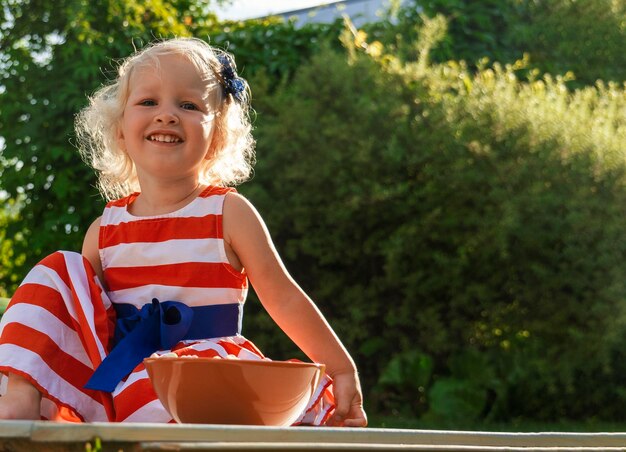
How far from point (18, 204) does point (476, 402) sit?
311 centimetres

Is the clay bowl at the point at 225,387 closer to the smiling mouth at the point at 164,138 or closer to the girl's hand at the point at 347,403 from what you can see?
the girl's hand at the point at 347,403

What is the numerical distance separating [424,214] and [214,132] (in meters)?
2.74

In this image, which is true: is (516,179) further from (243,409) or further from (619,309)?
(243,409)

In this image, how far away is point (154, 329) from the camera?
7.42 feet

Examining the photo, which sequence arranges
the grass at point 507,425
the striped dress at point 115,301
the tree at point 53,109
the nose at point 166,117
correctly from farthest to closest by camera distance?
the tree at point 53,109
the grass at point 507,425
the nose at point 166,117
the striped dress at point 115,301

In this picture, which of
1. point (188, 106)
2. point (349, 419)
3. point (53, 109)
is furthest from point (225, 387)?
point (53, 109)

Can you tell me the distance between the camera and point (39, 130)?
5.86 m

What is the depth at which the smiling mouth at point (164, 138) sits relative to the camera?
250 centimetres

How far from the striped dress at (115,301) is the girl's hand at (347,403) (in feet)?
0.07

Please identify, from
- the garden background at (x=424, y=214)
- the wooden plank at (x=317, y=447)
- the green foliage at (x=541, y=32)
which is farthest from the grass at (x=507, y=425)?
the wooden plank at (x=317, y=447)

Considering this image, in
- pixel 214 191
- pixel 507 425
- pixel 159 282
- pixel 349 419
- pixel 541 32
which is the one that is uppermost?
pixel 541 32

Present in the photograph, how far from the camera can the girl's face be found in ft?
8.18

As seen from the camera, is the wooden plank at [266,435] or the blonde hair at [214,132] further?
the blonde hair at [214,132]

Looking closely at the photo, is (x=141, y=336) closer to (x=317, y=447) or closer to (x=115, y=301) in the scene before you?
(x=115, y=301)
